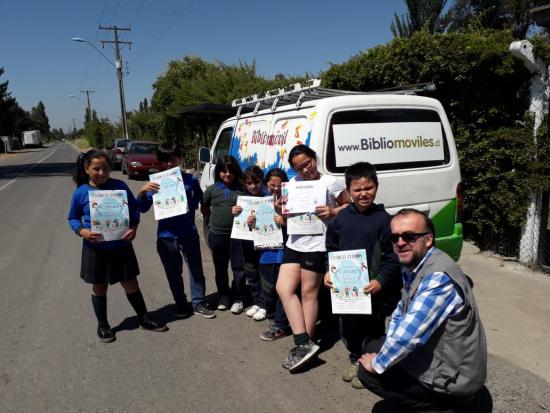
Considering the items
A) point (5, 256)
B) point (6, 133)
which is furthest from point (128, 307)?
point (6, 133)

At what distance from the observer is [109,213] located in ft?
12.2

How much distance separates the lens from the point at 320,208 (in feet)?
10.9

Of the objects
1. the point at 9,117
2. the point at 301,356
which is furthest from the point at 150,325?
the point at 9,117

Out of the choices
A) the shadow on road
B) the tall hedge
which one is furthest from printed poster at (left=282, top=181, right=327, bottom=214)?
the shadow on road

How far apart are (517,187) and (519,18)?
50.1 ft

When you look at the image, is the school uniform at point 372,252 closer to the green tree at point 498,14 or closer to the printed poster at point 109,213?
the printed poster at point 109,213

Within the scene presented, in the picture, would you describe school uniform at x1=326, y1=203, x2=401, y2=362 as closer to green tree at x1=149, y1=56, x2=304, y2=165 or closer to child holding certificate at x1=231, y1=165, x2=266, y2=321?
child holding certificate at x1=231, y1=165, x2=266, y2=321

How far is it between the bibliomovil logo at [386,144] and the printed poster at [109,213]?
1994 millimetres

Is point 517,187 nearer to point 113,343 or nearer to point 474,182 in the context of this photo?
point 474,182

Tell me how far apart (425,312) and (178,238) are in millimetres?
2721

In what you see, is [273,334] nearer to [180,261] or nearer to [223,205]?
[180,261]

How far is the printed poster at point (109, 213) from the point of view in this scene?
3654 mm

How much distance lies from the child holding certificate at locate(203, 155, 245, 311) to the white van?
480 mm

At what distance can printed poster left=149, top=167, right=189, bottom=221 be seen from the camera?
3.98 meters
